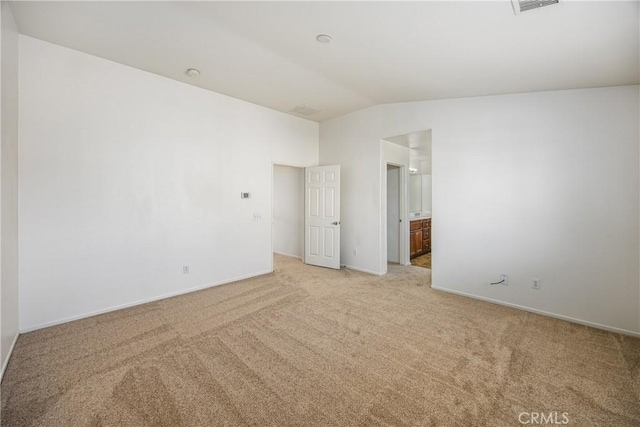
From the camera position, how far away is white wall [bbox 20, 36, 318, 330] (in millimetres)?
2801

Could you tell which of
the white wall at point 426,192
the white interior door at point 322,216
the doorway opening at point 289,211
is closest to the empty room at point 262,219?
the white interior door at point 322,216

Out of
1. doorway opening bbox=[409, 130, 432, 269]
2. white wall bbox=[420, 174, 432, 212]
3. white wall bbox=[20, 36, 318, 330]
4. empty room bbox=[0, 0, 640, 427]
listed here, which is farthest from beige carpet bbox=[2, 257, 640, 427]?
white wall bbox=[420, 174, 432, 212]

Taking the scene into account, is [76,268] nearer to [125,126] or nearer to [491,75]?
[125,126]

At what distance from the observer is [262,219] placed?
15.8 feet

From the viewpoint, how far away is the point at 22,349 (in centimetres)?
244

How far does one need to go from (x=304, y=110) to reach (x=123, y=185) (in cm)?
300

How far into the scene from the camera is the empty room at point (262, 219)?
6.36 feet

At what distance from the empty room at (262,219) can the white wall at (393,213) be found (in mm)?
1081

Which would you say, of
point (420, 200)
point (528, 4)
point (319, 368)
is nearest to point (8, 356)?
point (319, 368)

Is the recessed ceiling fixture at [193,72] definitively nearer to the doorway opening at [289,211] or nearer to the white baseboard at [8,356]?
the doorway opening at [289,211]

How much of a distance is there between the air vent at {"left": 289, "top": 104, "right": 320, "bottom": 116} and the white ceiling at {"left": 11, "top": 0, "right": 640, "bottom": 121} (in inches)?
44.6

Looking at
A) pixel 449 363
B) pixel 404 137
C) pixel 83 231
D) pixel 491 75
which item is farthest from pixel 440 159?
pixel 83 231

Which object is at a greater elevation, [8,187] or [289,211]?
[8,187]

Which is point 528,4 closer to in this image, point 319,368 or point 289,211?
point 319,368
